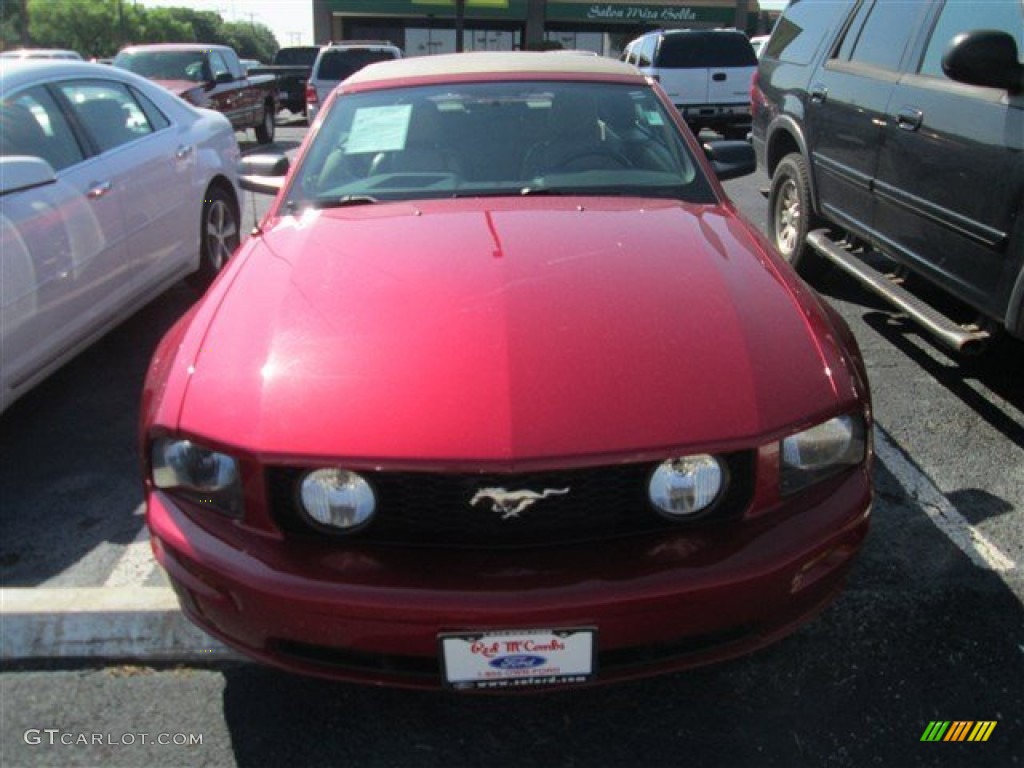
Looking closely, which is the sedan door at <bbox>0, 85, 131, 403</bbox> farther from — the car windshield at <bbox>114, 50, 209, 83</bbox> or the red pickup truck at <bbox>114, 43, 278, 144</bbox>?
the car windshield at <bbox>114, 50, 209, 83</bbox>

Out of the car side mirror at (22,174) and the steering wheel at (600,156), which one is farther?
the car side mirror at (22,174)

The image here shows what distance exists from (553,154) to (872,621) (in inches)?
76.3

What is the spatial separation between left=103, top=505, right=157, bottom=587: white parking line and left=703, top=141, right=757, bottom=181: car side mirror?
2644 millimetres

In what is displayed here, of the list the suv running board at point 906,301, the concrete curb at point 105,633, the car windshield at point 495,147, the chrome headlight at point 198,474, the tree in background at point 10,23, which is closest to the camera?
the chrome headlight at point 198,474

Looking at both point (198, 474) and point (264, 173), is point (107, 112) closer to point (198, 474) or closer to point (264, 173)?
point (264, 173)

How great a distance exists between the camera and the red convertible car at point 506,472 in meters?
1.92

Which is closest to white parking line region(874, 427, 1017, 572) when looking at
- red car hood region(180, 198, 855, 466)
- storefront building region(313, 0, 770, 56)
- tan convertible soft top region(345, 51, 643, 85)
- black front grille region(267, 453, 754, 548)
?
red car hood region(180, 198, 855, 466)

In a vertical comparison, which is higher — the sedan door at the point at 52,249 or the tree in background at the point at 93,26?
the sedan door at the point at 52,249

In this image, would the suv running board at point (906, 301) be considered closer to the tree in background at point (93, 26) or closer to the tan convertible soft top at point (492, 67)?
the tan convertible soft top at point (492, 67)

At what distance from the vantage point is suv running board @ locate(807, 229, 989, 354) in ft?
11.9

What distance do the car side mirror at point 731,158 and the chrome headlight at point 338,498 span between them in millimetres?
2418

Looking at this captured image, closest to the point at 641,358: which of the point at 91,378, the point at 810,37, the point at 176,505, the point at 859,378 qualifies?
the point at 859,378

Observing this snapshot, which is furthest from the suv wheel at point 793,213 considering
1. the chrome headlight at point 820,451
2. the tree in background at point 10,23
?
the tree in background at point 10,23

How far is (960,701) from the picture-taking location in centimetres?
234
